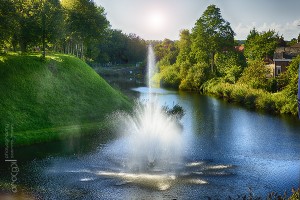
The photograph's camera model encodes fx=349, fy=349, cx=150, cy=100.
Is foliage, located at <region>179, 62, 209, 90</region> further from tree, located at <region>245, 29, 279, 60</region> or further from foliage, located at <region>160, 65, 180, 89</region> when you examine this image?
tree, located at <region>245, 29, 279, 60</region>

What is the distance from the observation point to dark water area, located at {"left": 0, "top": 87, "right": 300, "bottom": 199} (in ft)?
76.0

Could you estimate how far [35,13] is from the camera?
49031mm

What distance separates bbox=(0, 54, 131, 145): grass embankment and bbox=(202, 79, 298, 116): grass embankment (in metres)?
21.7

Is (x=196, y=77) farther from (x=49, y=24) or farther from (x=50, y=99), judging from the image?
(x=50, y=99)

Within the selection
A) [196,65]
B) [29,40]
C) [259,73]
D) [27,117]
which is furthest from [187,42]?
[27,117]

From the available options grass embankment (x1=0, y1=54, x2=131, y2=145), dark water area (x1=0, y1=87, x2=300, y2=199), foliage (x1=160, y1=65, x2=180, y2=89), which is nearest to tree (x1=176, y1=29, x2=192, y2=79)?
foliage (x1=160, y1=65, x2=180, y2=89)

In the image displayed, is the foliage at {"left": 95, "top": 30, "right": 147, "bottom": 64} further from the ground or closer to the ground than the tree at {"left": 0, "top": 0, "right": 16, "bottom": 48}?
further from the ground

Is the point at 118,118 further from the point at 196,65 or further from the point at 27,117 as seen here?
the point at 196,65

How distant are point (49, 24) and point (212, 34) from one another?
48752 mm

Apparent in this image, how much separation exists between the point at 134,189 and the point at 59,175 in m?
6.17

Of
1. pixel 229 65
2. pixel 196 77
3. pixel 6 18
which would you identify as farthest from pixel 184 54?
pixel 6 18

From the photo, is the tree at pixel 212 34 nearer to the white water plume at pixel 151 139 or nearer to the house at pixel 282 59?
the house at pixel 282 59

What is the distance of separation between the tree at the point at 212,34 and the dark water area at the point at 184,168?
48322 mm

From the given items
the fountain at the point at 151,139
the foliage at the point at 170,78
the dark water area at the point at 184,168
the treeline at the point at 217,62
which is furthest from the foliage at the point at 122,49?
the dark water area at the point at 184,168
